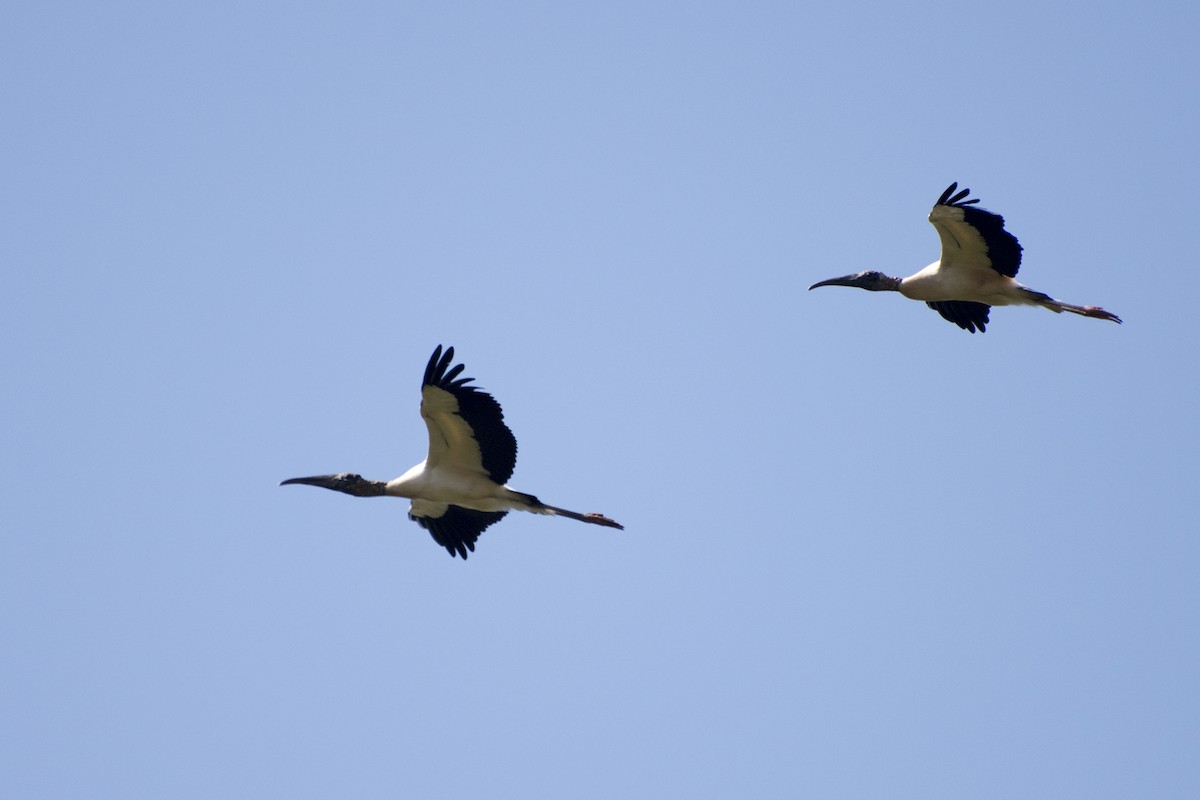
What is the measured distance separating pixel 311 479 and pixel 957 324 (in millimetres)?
7139

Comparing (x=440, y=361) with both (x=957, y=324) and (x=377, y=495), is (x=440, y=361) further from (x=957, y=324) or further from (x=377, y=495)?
(x=957, y=324)

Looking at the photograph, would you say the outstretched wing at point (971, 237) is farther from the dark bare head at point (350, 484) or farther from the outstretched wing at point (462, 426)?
the dark bare head at point (350, 484)

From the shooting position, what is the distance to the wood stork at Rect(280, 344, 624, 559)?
1534 centimetres

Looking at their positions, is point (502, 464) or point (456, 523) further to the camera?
point (456, 523)

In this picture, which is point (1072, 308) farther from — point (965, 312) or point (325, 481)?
point (325, 481)

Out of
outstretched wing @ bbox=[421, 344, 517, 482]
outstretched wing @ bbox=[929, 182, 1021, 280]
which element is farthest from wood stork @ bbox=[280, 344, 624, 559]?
outstretched wing @ bbox=[929, 182, 1021, 280]

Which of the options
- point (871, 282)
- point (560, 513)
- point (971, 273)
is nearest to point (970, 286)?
point (971, 273)

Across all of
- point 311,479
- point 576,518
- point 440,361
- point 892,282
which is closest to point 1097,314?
point 892,282

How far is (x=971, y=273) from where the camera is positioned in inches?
707

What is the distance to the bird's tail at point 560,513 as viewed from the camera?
16.2m

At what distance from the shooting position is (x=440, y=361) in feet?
49.8

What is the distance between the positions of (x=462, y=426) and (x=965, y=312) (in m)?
6.11

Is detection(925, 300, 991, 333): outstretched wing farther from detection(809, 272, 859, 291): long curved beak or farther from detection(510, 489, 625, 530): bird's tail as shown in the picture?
detection(510, 489, 625, 530): bird's tail

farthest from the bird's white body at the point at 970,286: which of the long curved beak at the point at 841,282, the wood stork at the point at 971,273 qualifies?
the long curved beak at the point at 841,282
